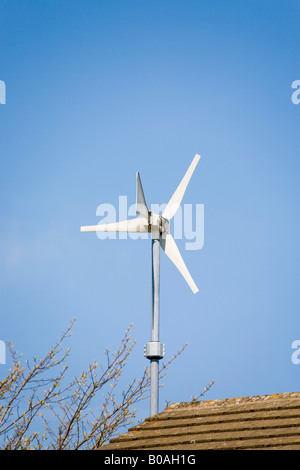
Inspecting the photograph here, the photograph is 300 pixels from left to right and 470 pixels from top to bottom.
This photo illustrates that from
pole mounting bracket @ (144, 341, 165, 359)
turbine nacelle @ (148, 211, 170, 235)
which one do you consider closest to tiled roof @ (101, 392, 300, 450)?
pole mounting bracket @ (144, 341, 165, 359)

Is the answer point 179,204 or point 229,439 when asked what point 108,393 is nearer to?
point 179,204

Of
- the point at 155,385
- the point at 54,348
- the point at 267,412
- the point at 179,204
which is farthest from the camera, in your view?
the point at 179,204

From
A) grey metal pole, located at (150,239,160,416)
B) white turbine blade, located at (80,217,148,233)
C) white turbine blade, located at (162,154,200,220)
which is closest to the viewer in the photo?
grey metal pole, located at (150,239,160,416)

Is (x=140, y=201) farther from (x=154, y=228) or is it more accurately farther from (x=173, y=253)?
(x=173, y=253)

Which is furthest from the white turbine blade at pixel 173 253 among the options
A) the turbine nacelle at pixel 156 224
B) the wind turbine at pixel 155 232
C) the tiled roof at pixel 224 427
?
the tiled roof at pixel 224 427

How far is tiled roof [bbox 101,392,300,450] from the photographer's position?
798 cm

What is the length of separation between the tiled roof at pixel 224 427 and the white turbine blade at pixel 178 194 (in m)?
5.79

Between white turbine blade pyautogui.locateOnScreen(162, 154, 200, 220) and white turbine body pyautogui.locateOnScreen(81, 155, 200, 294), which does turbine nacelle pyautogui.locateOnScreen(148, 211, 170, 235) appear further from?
white turbine blade pyautogui.locateOnScreen(162, 154, 200, 220)

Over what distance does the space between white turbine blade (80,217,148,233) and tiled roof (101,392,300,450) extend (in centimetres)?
510

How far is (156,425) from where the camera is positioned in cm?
938

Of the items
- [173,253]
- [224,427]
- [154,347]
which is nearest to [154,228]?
[173,253]

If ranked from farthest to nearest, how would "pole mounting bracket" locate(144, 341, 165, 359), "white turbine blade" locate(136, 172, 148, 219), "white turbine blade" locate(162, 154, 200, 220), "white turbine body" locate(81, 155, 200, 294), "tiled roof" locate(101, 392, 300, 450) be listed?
1. "white turbine blade" locate(162, 154, 200, 220)
2. "white turbine body" locate(81, 155, 200, 294)
3. "white turbine blade" locate(136, 172, 148, 219)
4. "pole mounting bracket" locate(144, 341, 165, 359)
5. "tiled roof" locate(101, 392, 300, 450)
